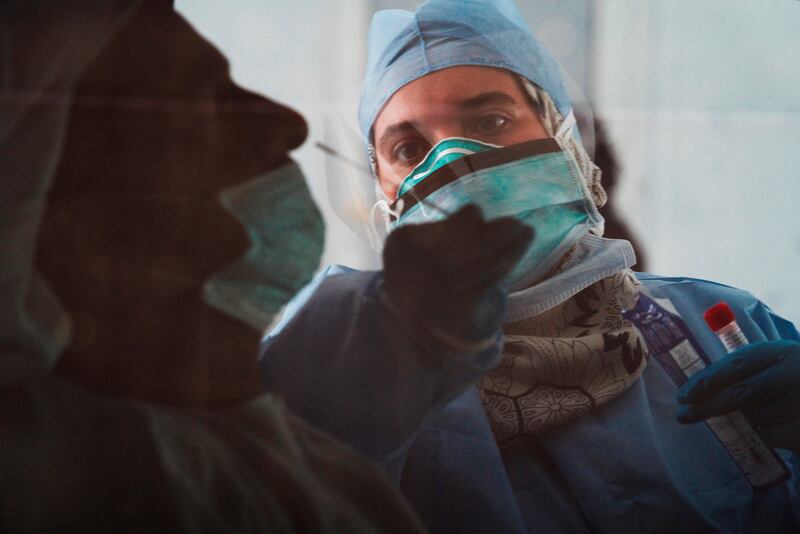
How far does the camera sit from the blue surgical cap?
118 cm

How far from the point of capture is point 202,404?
0.75 m

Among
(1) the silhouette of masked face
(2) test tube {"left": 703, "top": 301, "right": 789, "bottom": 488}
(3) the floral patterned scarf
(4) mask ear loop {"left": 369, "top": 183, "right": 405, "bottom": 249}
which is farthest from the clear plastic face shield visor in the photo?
(2) test tube {"left": 703, "top": 301, "right": 789, "bottom": 488}

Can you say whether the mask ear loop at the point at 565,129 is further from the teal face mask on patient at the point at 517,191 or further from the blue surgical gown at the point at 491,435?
the blue surgical gown at the point at 491,435

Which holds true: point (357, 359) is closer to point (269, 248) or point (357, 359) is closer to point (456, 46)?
point (269, 248)

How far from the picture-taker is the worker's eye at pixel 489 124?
3.75 feet

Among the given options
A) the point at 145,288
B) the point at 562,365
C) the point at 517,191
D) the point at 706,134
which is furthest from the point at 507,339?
the point at 145,288

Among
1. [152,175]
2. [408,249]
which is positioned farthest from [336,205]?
[152,175]

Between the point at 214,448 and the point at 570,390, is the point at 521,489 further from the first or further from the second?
the point at 214,448

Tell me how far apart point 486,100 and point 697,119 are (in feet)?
1.15

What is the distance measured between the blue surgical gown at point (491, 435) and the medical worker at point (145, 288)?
54mm

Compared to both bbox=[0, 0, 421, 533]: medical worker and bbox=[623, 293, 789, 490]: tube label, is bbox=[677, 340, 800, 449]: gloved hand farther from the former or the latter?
bbox=[0, 0, 421, 533]: medical worker

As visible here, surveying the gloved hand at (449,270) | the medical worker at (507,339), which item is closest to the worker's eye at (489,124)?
the medical worker at (507,339)

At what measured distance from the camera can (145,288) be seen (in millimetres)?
739

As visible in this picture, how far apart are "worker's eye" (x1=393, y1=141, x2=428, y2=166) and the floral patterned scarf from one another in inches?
12.4
